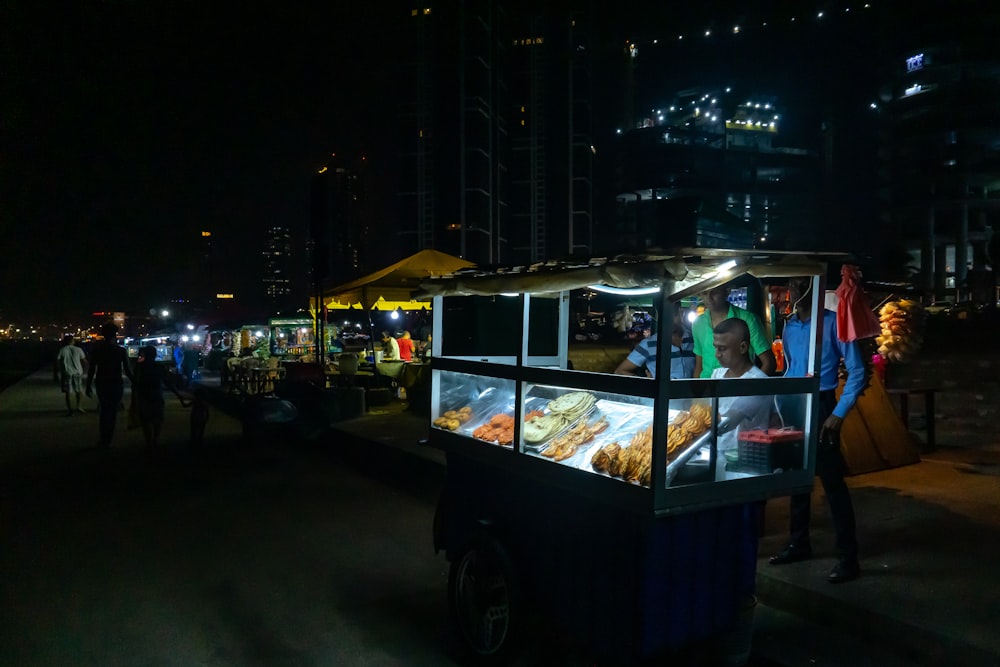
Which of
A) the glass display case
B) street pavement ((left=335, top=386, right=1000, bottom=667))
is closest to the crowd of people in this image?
the glass display case

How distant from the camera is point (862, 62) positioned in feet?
261

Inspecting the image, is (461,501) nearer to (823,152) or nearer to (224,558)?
(224,558)

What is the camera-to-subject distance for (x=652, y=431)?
314 cm

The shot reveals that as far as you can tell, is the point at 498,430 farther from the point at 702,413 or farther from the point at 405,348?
the point at 405,348

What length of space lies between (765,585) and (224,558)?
452cm

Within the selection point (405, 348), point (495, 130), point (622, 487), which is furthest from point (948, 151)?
point (622, 487)

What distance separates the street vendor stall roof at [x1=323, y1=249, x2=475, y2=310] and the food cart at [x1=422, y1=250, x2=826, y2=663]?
293 inches

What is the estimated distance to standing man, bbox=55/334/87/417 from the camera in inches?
628

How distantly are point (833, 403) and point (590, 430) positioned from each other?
6.66ft

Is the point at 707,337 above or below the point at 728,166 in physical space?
below

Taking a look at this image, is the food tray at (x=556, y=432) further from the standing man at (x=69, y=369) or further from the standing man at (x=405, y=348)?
the standing man at (x=69, y=369)

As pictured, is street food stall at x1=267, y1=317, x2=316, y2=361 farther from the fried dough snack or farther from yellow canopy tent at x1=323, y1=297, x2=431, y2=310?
the fried dough snack

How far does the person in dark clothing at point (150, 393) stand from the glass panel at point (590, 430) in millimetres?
8533

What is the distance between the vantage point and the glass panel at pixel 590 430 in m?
3.23
